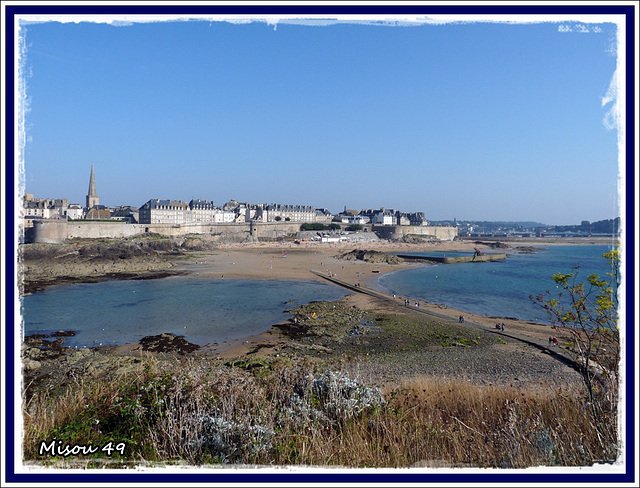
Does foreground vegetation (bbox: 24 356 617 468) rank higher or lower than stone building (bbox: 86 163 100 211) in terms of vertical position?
lower

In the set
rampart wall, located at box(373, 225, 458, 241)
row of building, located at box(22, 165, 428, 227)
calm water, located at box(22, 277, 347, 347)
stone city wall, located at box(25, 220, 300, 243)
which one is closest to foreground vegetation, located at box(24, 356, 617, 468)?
calm water, located at box(22, 277, 347, 347)

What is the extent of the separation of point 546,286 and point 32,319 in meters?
31.6

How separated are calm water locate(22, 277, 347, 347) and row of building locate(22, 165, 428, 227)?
1372 inches

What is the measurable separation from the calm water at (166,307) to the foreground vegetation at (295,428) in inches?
403

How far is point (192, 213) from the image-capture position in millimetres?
74812

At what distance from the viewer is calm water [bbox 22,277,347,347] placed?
1488 centimetres

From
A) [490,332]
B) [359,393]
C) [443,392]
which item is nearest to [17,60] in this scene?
[359,393]

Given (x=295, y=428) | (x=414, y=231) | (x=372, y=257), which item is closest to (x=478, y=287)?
(x=372, y=257)

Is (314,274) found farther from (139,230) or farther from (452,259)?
(139,230)

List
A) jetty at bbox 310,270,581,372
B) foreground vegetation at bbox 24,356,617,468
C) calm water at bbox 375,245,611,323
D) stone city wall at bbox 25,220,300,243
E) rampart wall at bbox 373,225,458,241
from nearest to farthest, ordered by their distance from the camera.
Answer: foreground vegetation at bbox 24,356,617,468
jetty at bbox 310,270,581,372
calm water at bbox 375,245,611,323
stone city wall at bbox 25,220,300,243
rampart wall at bbox 373,225,458,241

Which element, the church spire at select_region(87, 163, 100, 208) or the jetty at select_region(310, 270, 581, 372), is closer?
the jetty at select_region(310, 270, 581, 372)

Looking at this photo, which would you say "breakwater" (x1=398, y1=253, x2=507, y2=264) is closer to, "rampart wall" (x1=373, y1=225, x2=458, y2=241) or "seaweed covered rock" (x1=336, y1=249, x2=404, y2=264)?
"seaweed covered rock" (x1=336, y1=249, x2=404, y2=264)

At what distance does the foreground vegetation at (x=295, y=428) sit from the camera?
299cm

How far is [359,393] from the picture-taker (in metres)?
4.11
